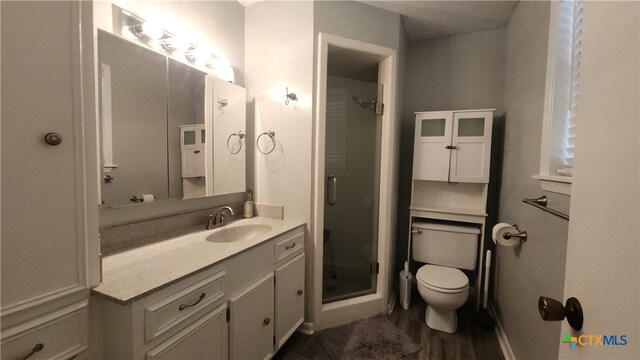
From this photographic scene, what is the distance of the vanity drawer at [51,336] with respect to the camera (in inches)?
28.2

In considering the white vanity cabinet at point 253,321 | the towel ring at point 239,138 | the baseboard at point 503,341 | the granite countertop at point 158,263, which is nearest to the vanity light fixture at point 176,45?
the towel ring at point 239,138

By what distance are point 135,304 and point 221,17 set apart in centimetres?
193

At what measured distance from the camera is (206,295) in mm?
1134

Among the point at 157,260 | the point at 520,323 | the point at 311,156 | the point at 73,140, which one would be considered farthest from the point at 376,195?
the point at 73,140

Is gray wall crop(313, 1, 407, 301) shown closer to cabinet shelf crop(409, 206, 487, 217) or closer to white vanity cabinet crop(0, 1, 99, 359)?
cabinet shelf crop(409, 206, 487, 217)

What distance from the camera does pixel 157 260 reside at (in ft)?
3.85

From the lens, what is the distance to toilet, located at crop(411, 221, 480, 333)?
1.92 meters

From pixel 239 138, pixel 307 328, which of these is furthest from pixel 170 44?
pixel 307 328

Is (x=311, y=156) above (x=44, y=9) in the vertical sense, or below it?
below

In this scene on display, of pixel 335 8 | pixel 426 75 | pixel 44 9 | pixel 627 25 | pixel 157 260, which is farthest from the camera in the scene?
pixel 426 75

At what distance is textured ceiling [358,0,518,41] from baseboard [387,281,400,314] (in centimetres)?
249

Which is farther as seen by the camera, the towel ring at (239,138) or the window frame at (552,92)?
the towel ring at (239,138)

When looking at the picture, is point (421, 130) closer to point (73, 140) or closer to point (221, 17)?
point (221, 17)

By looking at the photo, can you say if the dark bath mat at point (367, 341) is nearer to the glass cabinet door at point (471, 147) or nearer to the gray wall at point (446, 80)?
the gray wall at point (446, 80)
